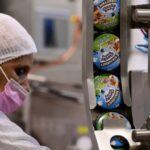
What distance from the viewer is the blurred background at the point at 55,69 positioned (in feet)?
9.73

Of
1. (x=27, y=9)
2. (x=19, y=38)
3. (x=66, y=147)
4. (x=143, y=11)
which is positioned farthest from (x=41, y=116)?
(x=143, y=11)

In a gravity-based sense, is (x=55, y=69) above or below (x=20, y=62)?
below

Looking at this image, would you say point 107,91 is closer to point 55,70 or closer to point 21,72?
point 21,72

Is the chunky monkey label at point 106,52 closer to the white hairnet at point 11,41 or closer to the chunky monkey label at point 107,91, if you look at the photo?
the chunky monkey label at point 107,91

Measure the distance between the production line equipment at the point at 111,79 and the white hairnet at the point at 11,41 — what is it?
1.30 feet

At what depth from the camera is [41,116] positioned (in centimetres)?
320

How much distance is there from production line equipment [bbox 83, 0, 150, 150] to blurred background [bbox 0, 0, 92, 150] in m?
1.85

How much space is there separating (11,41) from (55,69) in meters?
1.92

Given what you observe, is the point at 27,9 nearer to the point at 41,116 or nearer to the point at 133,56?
the point at 41,116

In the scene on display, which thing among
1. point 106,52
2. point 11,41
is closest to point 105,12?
point 106,52

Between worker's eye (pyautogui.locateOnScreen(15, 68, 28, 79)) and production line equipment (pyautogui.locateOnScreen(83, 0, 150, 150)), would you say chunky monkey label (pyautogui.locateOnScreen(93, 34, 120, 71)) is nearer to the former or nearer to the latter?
production line equipment (pyautogui.locateOnScreen(83, 0, 150, 150))

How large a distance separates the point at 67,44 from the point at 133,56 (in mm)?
2125

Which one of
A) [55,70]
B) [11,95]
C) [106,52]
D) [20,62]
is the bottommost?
[55,70]

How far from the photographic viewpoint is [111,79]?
41.2 inches
